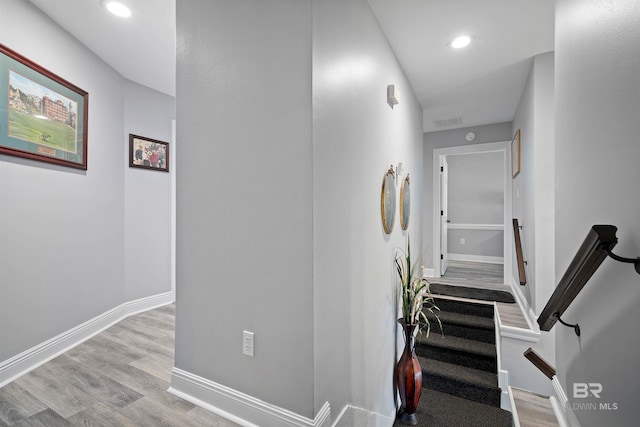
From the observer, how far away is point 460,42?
247cm

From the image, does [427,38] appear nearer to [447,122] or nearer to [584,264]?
[584,264]

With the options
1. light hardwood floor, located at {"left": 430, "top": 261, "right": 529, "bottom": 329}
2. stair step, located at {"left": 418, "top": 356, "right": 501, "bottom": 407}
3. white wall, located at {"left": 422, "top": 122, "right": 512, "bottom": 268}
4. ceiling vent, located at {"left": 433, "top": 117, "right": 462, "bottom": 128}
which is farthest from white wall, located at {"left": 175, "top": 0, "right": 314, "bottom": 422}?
white wall, located at {"left": 422, "top": 122, "right": 512, "bottom": 268}

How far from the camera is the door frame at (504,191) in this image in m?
→ 4.48

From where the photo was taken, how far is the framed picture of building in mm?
1969

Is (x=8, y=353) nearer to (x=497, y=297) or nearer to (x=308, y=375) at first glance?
(x=308, y=375)

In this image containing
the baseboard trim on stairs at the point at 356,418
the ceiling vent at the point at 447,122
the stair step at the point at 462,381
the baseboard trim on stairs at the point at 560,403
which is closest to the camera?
the baseboard trim on stairs at the point at 560,403

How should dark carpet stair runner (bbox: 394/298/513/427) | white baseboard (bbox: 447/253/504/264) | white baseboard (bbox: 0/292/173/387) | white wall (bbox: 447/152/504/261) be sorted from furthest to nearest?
white wall (bbox: 447/152/504/261)
white baseboard (bbox: 447/253/504/264)
dark carpet stair runner (bbox: 394/298/513/427)
white baseboard (bbox: 0/292/173/387)

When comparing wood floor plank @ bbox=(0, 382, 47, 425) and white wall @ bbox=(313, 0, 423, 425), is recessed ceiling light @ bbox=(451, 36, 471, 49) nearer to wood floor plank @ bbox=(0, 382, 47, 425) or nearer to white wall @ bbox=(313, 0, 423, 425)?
white wall @ bbox=(313, 0, 423, 425)

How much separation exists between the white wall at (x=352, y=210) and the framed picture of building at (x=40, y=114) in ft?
6.97

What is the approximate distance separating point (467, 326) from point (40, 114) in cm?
444

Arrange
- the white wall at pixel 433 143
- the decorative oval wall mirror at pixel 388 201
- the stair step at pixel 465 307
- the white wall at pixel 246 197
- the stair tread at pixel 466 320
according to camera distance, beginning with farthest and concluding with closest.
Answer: the white wall at pixel 433 143, the stair step at pixel 465 307, the stair tread at pixel 466 320, the decorative oval wall mirror at pixel 388 201, the white wall at pixel 246 197

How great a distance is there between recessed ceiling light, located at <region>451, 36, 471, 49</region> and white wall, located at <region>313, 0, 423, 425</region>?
491 millimetres

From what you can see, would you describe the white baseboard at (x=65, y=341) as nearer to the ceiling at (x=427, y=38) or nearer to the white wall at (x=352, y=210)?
the white wall at (x=352, y=210)

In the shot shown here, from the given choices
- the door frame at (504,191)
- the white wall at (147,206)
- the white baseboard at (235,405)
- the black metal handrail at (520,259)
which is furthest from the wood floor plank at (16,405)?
the door frame at (504,191)
